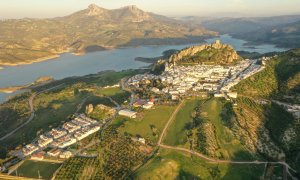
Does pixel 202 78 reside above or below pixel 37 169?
above

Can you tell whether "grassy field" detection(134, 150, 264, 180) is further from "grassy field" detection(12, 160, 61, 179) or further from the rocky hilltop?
the rocky hilltop

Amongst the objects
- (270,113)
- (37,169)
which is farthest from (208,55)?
(37,169)

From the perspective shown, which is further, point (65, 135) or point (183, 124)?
point (183, 124)

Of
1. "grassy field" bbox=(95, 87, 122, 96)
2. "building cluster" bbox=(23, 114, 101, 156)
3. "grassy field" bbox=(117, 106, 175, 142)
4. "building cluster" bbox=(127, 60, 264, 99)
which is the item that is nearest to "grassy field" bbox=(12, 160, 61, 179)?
"building cluster" bbox=(23, 114, 101, 156)

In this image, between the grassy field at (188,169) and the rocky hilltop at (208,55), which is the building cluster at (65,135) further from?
the rocky hilltop at (208,55)

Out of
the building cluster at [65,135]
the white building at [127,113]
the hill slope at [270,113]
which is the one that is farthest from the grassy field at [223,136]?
the building cluster at [65,135]

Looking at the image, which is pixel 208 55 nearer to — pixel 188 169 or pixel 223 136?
pixel 223 136
